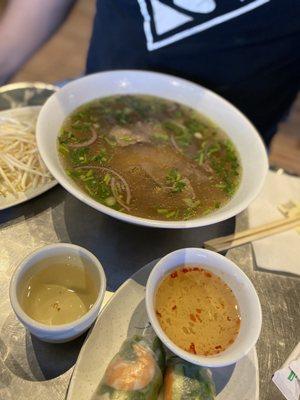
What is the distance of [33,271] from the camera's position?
109 cm

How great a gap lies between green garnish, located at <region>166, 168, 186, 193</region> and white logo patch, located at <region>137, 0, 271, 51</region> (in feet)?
1.74

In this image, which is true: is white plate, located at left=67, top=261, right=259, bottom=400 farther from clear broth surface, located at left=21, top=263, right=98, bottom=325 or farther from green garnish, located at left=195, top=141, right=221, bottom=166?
green garnish, located at left=195, top=141, right=221, bottom=166

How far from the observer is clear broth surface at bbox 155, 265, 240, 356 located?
1.04 metres

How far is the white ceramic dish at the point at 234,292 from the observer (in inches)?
38.3

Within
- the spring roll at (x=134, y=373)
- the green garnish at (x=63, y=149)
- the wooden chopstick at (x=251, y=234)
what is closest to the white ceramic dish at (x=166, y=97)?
the green garnish at (x=63, y=149)

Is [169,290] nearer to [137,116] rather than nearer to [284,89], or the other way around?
[137,116]

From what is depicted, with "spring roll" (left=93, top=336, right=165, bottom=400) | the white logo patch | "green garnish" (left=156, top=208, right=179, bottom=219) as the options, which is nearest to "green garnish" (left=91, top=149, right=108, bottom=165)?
"green garnish" (left=156, top=208, right=179, bottom=219)

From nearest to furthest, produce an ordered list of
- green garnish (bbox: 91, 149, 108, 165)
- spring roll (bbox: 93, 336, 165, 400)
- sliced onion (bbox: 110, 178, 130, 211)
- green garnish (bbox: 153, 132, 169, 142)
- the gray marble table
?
spring roll (bbox: 93, 336, 165, 400), the gray marble table, sliced onion (bbox: 110, 178, 130, 211), green garnish (bbox: 91, 149, 108, 165), green garnish (bbox: 153, 132, 169, 142)

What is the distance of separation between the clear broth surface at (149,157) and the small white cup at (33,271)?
0.23 meters

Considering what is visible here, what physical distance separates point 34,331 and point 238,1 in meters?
1.23

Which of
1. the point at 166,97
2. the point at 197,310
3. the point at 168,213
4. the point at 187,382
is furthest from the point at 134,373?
the point at 166,97

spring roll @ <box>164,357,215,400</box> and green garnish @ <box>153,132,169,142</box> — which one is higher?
green garnish @ <box>153,132,169,142</box>

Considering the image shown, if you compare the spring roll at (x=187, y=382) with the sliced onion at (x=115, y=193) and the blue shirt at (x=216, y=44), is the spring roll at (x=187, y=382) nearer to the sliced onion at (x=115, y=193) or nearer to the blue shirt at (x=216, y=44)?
the sliced onion at (x=115, y=193)

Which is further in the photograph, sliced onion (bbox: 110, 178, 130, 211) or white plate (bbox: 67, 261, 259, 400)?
sliced onion (bbox: 110, 178, 130, 211)
